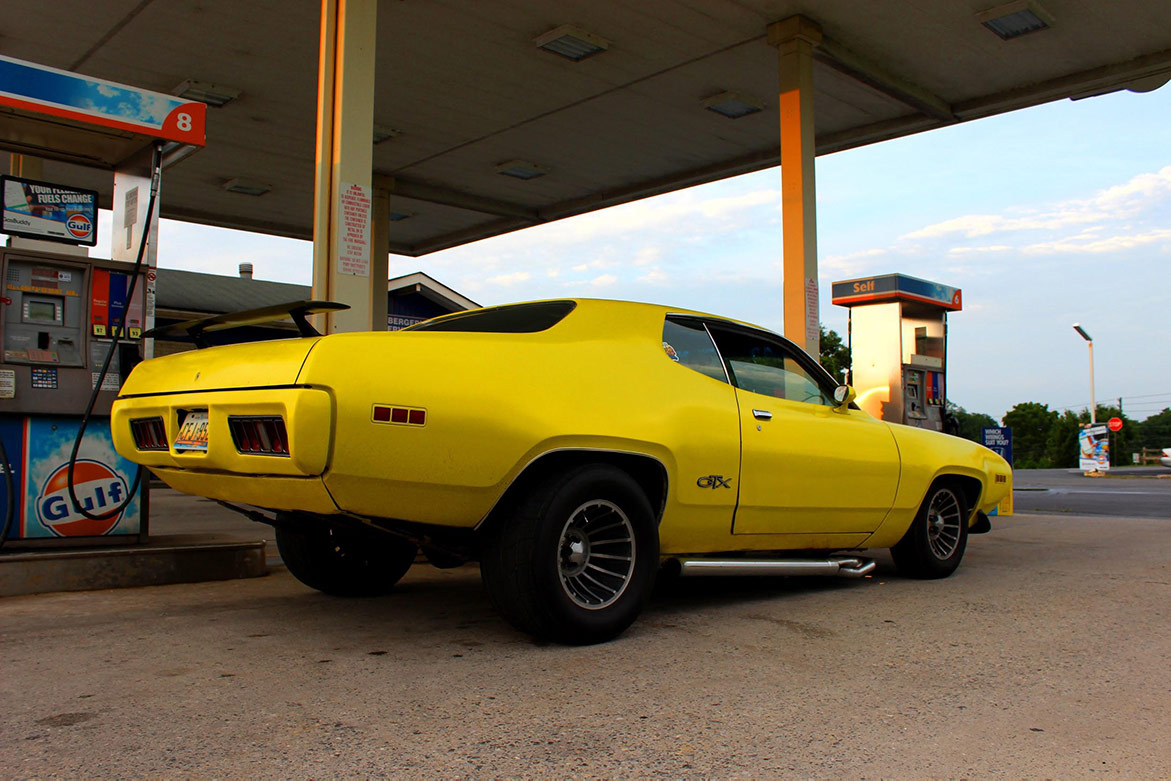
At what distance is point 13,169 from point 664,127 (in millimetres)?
9685

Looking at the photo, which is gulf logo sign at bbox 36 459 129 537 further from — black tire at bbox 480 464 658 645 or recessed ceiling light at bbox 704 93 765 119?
recessed ceiling light at bbox 704 93 765 119

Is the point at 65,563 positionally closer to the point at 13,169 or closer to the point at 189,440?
the point at 189,440

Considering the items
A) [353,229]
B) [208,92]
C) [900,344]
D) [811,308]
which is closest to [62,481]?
[353,229]

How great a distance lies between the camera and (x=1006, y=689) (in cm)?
312

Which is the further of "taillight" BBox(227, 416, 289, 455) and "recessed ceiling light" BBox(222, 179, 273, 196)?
"recessed ceiling light" BBox(222, 179, 273, 196)

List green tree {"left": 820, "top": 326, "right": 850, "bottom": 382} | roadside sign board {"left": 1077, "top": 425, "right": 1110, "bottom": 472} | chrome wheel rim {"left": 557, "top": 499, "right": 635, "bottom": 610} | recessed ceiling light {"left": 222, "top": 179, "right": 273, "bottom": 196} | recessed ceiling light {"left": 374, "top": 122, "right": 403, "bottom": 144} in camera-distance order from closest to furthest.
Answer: chrome wheel rim {"left": 557, "top": 499, "right": 635, "bottom": 610} < recessed ceiling light {"left": 374, "top": 122, "right": 403, "bottom": 144} < recessed ceiling light {"left": 222, "top": 179, "right": 273, "bottom": 196} < roadside sign board {"left": 1077, "top": 425, "right": 1110, "bottom": 472} < green tree {"left": 820, "top": 326, "right": 850, "bottom": 382}

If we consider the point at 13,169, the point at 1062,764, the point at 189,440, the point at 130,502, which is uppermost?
the point at 13,169

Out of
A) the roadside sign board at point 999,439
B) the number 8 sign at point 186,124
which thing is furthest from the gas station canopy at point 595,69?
the roadside sign board at point 999,439

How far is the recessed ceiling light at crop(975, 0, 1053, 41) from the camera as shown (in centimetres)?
905

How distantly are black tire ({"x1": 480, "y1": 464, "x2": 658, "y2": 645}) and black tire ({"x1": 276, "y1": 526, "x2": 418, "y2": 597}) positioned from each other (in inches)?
49.1

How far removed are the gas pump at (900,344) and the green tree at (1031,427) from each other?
81456 mm

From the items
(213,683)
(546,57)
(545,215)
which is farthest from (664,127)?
(213,683)

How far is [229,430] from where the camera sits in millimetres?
3355

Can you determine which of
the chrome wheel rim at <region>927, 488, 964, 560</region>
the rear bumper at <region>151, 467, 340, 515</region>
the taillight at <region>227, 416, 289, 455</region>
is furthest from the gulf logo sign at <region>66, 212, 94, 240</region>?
the chrome wheel rim at <region>927, 488, 964, 560</region>
